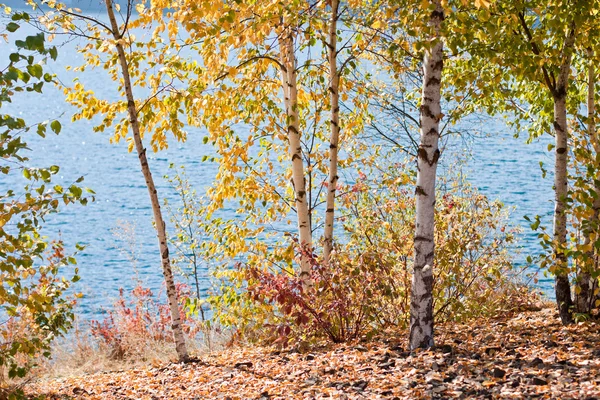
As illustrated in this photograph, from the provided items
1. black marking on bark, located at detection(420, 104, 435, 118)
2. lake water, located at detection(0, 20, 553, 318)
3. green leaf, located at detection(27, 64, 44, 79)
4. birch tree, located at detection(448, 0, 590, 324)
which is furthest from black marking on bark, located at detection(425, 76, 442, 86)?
lake water, located at detection(0, 20, 553, 318)

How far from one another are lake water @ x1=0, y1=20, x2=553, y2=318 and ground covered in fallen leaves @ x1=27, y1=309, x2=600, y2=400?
22.6ft

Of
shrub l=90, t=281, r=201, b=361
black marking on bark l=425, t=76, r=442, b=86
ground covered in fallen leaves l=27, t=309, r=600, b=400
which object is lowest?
shrub l=90, t=281, r=201, b=361

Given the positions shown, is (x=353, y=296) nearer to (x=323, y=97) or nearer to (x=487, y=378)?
(x=487, y=378)

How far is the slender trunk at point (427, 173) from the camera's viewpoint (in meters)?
5.23

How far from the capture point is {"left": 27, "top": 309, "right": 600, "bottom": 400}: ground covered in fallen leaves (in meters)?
4.51

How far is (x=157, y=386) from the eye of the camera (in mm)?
6070

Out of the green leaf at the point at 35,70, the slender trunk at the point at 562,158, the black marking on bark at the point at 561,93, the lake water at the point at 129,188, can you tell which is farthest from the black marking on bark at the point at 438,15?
the lake water at the point at 129,188

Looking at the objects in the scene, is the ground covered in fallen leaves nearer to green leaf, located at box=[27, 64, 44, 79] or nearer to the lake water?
green leaf, located at box=[27, 64, 44, 79]

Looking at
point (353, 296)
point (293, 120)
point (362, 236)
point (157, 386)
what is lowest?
point (157, 386)

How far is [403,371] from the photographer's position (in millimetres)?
5094

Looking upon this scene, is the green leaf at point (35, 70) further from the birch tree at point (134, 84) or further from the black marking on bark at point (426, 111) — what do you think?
the black marking on bark at point (426, 111)

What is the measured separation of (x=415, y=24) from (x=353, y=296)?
→ 2.63m

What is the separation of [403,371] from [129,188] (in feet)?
74.0

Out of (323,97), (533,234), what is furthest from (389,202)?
(533,234)
